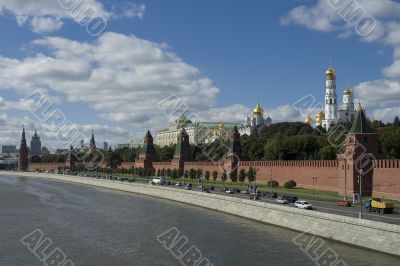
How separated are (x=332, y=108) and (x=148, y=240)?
9965cm

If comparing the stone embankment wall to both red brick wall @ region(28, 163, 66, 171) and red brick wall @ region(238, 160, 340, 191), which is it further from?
red brick wall @ region(28, 163, 66, 171)

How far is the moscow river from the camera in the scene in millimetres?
22188

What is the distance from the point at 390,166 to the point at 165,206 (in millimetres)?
17763

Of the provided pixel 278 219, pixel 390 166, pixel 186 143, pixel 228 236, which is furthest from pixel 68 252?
pixel 186 143

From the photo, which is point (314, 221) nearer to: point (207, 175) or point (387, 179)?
point (387, 179)

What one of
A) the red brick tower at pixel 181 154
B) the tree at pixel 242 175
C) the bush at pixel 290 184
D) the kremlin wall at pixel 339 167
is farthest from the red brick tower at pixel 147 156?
the bush at pixel 290 184

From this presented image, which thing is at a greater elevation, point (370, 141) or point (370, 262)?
point (370, 141)

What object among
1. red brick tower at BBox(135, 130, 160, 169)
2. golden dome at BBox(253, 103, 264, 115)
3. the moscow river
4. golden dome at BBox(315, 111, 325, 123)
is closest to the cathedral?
golden dome at BBox(315, 111, 325, 123)

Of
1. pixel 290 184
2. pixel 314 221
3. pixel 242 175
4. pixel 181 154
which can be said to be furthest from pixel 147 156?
pixel 314 221

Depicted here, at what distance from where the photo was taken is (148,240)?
2683 cm

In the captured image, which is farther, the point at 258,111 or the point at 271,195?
the point at 258,111

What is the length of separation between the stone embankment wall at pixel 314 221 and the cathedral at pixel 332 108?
3072 inches

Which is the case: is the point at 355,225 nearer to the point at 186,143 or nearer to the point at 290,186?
the point at 290,186

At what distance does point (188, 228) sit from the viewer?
1217 inches
